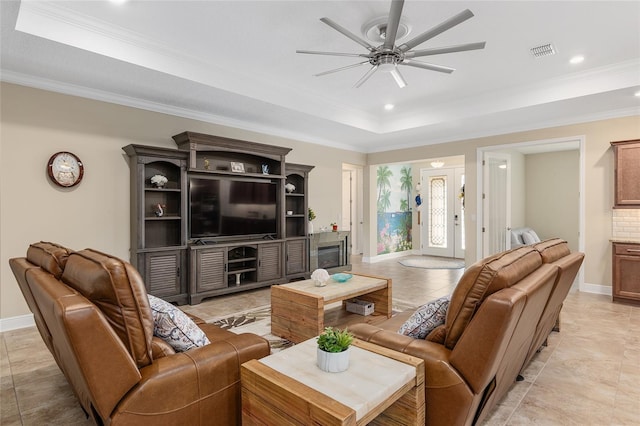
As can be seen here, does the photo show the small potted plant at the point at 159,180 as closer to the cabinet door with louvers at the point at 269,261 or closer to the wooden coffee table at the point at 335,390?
the cabinet door with louvers at the point at 269,261

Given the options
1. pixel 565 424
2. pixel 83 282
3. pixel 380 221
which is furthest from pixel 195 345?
pixel 380 221

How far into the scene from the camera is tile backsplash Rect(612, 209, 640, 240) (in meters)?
4.72

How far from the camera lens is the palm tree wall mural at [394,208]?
29.3ft

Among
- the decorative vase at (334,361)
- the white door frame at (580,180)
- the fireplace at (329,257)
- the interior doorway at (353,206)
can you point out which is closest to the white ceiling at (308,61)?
the white door frame at (580,180)

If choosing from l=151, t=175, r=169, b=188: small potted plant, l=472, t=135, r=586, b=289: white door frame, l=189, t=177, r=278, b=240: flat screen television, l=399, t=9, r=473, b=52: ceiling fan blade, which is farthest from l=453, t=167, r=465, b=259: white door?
l=151, t=175, r=169, b=188: small potted plant

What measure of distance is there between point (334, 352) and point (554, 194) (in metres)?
8.94

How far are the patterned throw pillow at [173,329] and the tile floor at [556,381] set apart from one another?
0.88 metres

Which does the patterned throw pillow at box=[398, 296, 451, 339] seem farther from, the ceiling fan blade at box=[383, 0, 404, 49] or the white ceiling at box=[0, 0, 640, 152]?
the white ceiling at box=[0, 0, 640, 152]

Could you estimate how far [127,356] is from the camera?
54.9 inches

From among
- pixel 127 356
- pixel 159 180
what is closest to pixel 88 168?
pixel 159 180

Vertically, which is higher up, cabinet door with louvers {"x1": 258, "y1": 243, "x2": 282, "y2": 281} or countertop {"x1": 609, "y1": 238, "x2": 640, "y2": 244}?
countertop {"x1": 609, "y1": 238, "x2": 640, "y2": 244}

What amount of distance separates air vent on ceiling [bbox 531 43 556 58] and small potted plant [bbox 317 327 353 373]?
3785mm

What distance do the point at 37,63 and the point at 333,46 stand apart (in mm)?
2953

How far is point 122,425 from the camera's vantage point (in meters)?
1.38
